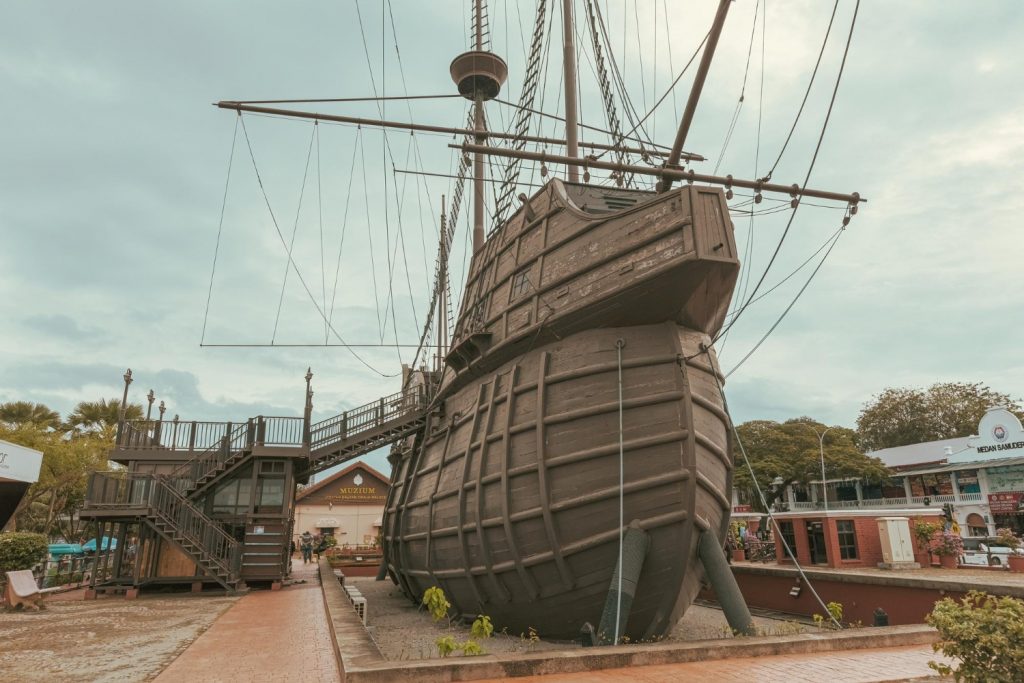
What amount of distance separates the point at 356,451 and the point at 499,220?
8.92 meters

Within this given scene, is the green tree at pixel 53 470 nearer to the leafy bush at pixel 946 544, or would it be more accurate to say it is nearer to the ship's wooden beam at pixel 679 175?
the ship's wooden beam at pixel 679 175

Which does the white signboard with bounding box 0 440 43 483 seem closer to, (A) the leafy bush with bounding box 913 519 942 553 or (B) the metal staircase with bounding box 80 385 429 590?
(B) the metal staircase with bounding box 80 385 429 590

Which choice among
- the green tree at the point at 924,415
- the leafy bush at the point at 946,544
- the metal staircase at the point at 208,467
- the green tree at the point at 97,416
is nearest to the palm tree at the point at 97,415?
the green tree at the point at 97,416

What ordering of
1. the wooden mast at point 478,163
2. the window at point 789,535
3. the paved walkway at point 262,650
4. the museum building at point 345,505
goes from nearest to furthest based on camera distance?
1. the paved walkway at point 262,650
2. the window at point 789,535
3. the wooden mast at point 478,163
4. the museum building at point 345,505

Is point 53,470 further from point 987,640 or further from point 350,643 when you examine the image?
point 987,640

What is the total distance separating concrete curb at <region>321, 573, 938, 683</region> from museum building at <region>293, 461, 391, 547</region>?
119ft

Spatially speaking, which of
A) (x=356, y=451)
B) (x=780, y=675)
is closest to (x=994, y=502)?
(x=356, y=451)

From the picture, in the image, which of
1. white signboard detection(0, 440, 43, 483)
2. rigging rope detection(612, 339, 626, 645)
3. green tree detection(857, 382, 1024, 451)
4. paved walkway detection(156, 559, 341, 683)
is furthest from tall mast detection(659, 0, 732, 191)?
green tree detection(857, 382, 1024, 451)

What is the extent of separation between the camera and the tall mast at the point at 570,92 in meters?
14.2

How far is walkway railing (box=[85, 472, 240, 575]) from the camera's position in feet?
53.9

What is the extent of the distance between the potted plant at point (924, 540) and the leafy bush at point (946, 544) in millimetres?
137

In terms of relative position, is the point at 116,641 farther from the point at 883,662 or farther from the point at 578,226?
the point at 883,662

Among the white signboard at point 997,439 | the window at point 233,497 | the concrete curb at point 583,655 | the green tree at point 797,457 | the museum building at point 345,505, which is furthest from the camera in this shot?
the green tree at point 797,457

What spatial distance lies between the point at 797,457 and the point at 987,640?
44.5m
